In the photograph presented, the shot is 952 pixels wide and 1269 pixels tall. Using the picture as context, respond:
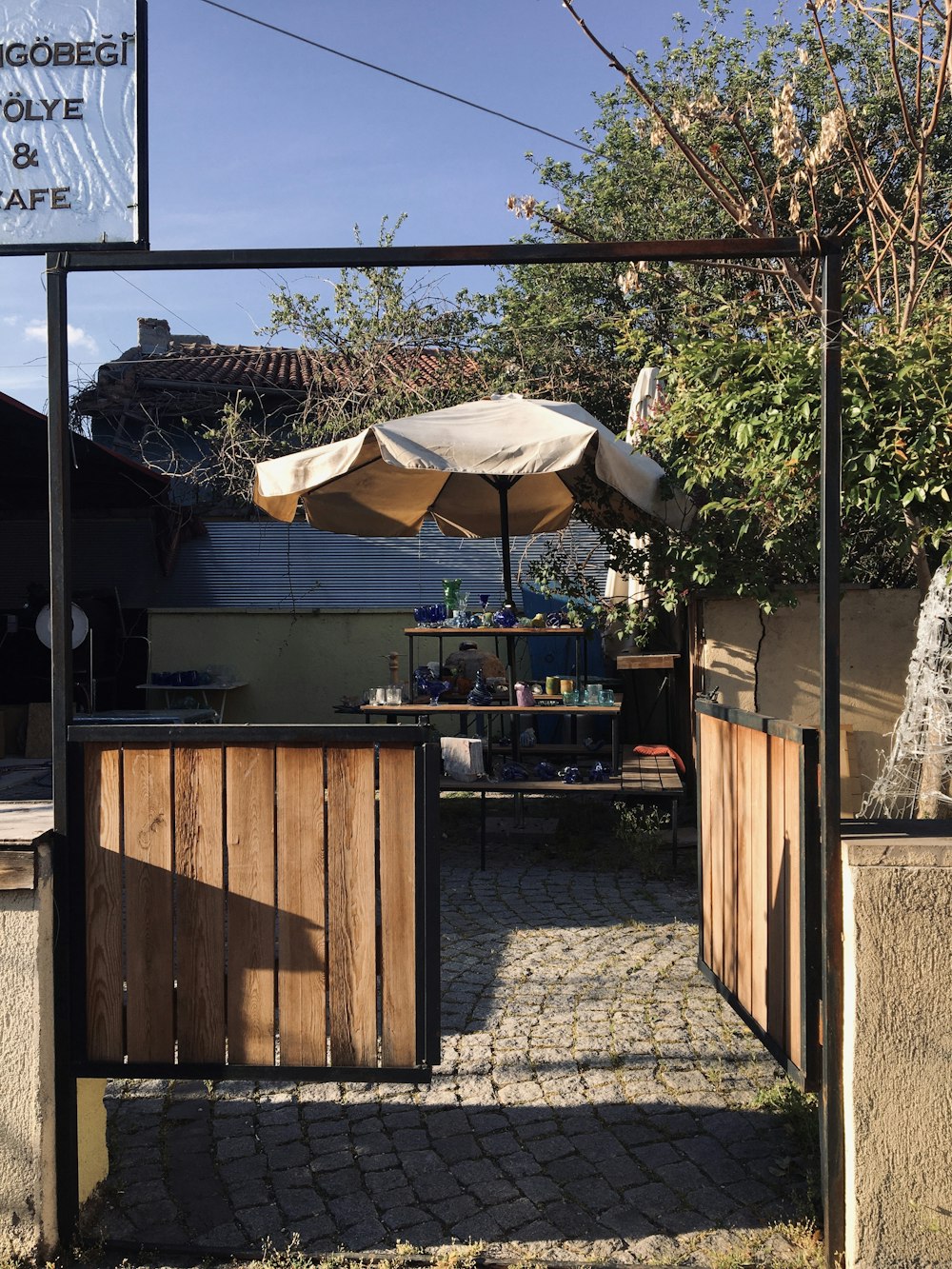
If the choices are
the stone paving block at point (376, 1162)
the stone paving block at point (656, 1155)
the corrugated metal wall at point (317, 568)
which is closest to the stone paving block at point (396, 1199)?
the stone paving block at point (376, 1162)

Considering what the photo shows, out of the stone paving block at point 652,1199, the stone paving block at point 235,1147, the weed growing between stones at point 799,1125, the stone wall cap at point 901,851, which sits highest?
the stone wall cap at point 901,851

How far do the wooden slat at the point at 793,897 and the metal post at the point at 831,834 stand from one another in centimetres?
9

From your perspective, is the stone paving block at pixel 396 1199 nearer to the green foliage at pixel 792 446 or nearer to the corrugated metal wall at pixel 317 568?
the green foliage at pixel 792 446

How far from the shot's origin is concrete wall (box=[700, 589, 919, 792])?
747cm

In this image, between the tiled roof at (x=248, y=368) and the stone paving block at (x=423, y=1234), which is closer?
the stone paving block at (x=423, y=1234)

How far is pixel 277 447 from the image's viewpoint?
14.2 m

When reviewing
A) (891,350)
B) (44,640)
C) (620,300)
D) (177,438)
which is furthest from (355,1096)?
(177,438)

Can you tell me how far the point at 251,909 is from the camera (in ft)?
9.71

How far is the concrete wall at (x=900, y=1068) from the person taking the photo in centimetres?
262

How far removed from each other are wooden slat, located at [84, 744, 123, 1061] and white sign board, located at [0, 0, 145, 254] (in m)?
1.46

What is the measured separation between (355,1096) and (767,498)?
4273 mm

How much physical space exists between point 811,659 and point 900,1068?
520 centimetres

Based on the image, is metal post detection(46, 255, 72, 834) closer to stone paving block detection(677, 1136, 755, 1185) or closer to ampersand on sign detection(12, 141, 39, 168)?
ampersand on sign detection(12, 141, 39, 168)

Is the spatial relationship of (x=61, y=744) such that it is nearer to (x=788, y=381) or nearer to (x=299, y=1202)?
(x=299, y=1202)
